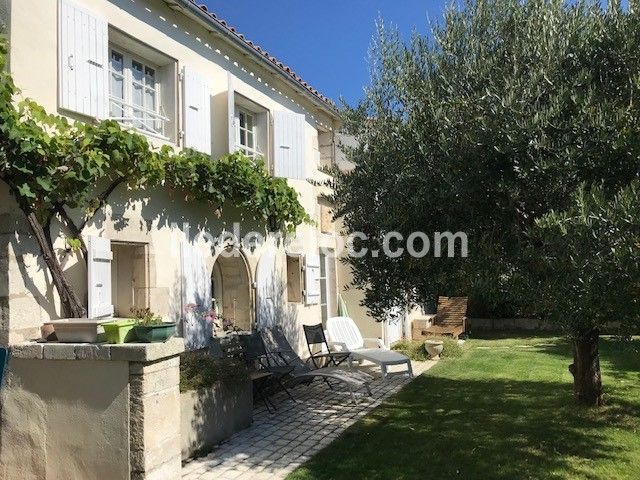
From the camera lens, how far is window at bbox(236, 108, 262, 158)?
9.17 meters

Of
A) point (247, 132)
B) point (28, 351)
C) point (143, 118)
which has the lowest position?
point (28, 351)

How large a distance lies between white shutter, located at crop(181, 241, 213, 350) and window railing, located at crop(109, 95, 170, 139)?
1.55 meters

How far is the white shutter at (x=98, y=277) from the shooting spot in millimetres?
5660

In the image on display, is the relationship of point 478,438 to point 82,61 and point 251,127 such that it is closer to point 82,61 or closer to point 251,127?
point 82,61

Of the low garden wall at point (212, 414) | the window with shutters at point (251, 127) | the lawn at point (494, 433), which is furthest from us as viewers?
the window with shutters at point (251, 127)

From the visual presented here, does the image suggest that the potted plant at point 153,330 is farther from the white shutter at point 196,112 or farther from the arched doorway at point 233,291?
the arched doorway at point 233,291

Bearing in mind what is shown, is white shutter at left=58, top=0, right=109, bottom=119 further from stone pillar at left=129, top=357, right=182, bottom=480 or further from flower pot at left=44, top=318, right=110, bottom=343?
stone pillar at left=129, top=357, right=182, bottom=480

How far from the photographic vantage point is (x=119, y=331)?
463 cm

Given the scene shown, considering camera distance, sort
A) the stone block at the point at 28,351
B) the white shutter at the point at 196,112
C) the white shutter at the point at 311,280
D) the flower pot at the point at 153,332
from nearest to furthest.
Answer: the flower pot at the point at 153,332, the stone block at the point at 28,351, the white shutter at the point at 196,112, the white shutter at the point at 311,280

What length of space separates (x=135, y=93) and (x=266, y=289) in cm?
373

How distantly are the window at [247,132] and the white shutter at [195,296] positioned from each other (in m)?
2.35

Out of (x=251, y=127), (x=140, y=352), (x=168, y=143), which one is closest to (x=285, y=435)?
(x=140, y=352)

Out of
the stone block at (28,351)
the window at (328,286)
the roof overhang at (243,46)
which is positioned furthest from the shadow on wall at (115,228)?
the window at (328,286)

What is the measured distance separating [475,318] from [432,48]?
40.2 feet
